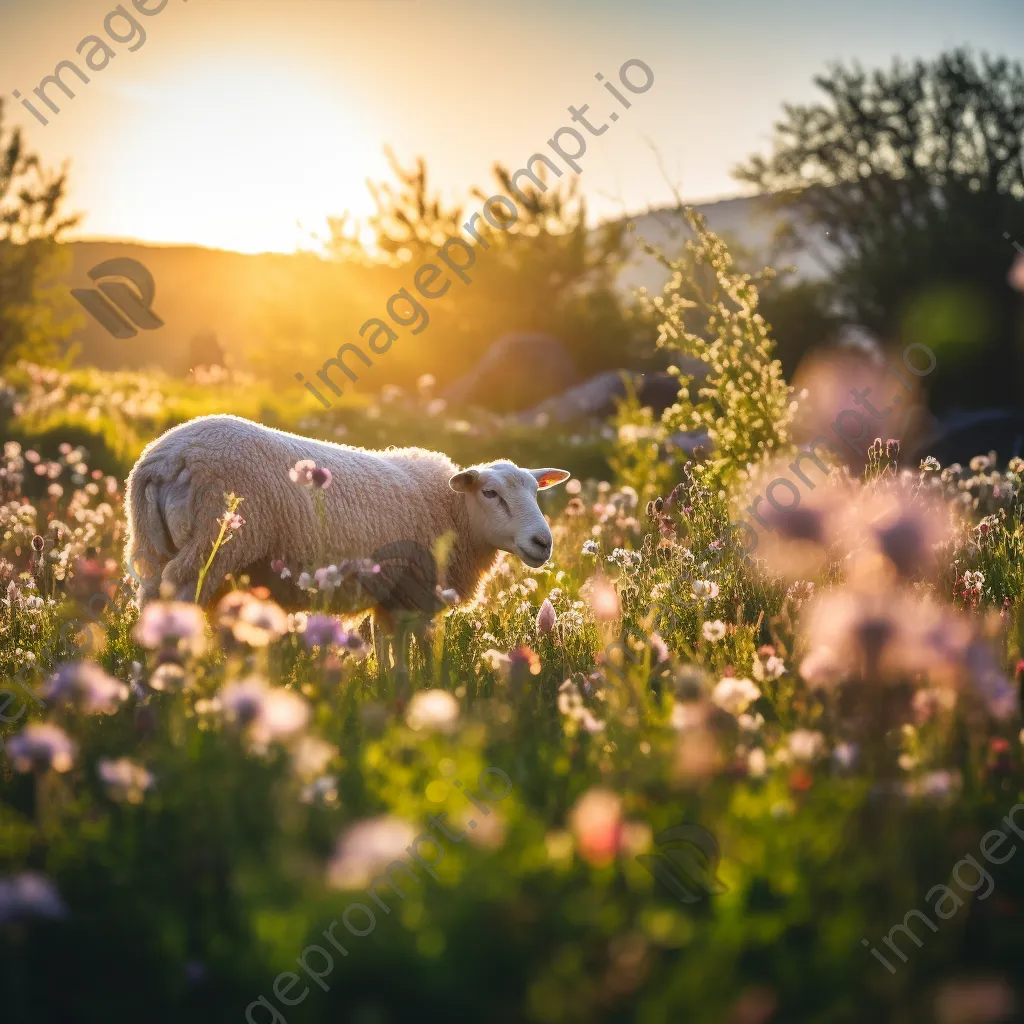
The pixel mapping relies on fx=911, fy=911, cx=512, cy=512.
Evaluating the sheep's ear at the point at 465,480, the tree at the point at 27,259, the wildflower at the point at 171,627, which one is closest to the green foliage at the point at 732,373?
the sheep's ear at the point at 465,480

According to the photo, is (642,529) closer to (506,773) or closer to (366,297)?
(506,773)

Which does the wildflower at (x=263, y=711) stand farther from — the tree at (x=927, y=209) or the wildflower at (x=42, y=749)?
the tree at (x=927, y=209)

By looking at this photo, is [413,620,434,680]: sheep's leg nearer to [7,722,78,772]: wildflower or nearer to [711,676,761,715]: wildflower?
[711,676,761,715]: wildflower

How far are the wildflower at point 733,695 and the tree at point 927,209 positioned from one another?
42.3 ft

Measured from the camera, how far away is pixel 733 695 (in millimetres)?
2814

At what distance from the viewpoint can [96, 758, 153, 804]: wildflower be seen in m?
2.20

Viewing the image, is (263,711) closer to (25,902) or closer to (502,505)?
(25,902)

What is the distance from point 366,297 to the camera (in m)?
26.9

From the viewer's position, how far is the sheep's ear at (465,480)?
5.53 metres

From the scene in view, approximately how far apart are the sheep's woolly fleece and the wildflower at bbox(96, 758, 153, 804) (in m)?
1.78

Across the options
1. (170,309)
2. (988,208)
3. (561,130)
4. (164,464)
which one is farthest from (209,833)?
(170,309)

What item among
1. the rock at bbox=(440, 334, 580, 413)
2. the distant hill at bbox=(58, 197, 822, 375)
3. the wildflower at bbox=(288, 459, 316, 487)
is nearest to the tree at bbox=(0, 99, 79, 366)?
the distant hill at bbox=(58, 197, 822, 375)

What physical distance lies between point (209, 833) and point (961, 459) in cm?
1212

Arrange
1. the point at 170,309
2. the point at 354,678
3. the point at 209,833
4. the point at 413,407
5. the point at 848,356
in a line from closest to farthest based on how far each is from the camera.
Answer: the point at 209,833
the point at 354,678
the point at 413,407
the point at 848,356
the point at 170,309
